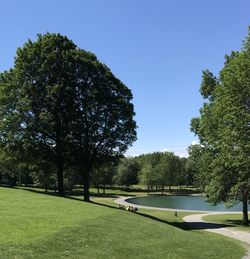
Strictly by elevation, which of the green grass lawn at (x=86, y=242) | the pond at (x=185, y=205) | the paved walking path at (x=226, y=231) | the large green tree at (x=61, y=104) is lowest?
the pond at (x=185, y=205)

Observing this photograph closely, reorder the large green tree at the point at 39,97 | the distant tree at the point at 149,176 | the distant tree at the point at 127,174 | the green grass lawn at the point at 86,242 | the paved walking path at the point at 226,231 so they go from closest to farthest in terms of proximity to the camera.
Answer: the green grass lawn at the point at 86,242
the paved walking path at the point at 226,231
the large green tree at the point at 39,97
the distant tree at the point at 149,176
the distant tree at the point at 127,174

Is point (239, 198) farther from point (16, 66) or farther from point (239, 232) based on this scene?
point (16, 66)

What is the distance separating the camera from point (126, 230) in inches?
858

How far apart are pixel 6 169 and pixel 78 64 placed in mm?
46266

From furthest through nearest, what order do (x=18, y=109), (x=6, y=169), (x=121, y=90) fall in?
(x=6, y=169) < (x=121, y=90) < (x=18, y=109)

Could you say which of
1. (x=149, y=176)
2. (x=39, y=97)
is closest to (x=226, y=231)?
(x=39, y=97)

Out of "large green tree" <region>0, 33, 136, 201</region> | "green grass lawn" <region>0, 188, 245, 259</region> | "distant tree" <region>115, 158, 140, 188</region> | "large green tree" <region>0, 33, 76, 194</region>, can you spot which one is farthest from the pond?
"distant tree" <region>115, 158, 140, 188</region>

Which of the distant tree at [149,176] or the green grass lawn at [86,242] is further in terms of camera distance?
the distant tree at [149,176]

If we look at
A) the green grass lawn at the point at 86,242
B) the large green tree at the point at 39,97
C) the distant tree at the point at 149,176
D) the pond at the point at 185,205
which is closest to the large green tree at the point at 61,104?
the large green tree at the point at 39,97

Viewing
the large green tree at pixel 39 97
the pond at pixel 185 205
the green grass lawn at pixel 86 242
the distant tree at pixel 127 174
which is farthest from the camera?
the distant tree at pixel 127 174

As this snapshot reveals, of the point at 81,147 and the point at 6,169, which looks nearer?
the point at 81,147

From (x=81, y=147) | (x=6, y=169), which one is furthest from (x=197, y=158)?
(x=6, y=169)

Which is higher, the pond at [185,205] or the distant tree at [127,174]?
the distant tree at [127,174]

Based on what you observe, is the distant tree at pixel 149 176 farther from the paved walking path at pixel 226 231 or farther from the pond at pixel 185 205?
the paved walking path at pixel 226 231
